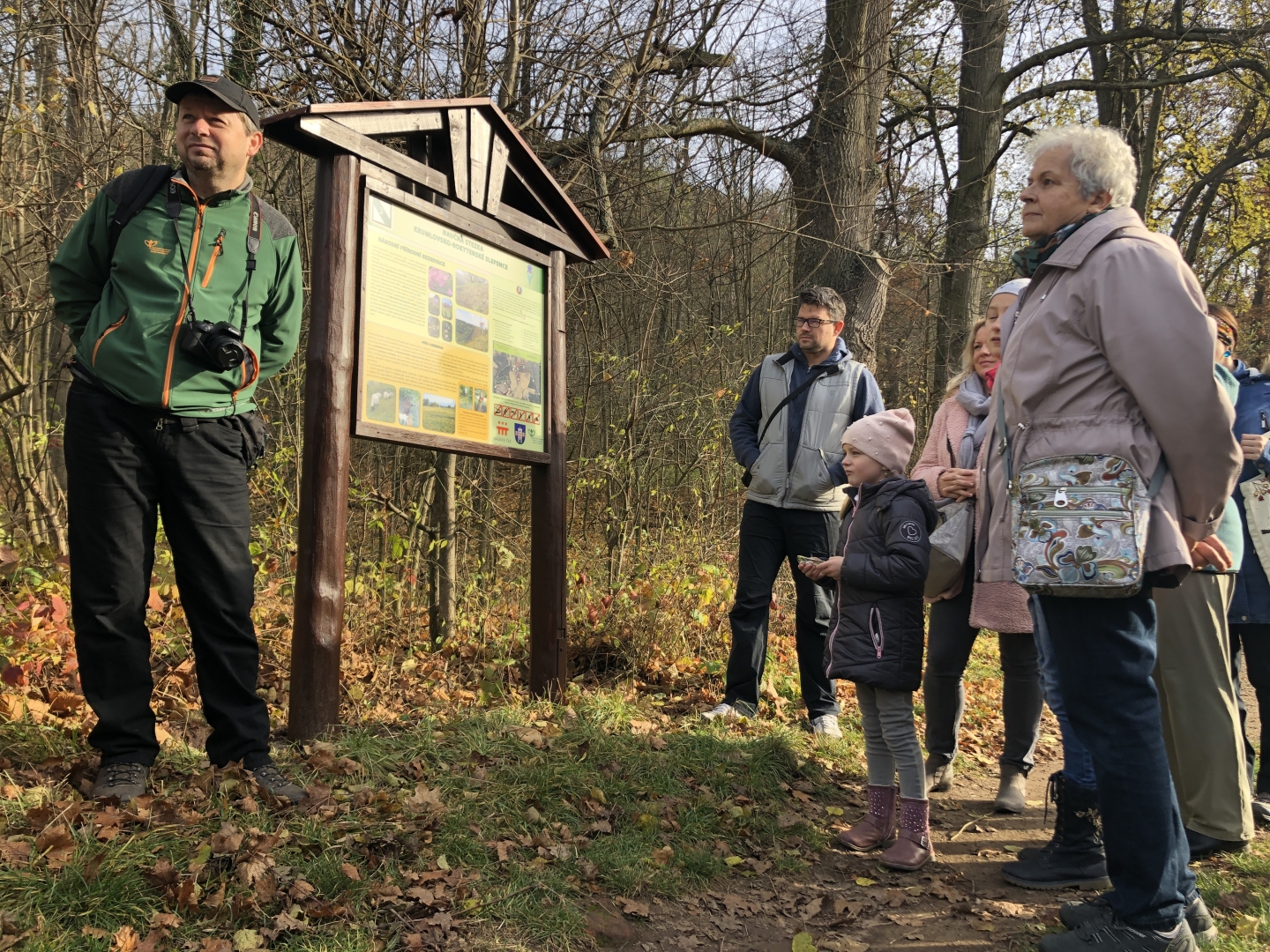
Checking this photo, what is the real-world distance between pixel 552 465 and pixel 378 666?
1553 millimetres

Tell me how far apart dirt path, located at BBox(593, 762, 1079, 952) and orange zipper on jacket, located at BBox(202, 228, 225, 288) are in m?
2.50

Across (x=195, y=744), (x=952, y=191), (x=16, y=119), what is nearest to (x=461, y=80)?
(x=16, y=119)

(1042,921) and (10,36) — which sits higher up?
(10,36)

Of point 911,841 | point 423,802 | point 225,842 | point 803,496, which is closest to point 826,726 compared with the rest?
point 803,496

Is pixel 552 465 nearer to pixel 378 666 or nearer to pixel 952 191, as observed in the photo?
pixel 378 666

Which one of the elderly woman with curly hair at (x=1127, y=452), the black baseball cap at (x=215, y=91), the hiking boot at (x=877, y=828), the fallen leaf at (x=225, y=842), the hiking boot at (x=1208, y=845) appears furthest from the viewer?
the hiking boot at (x=877, y=828)

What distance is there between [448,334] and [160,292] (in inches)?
59.0

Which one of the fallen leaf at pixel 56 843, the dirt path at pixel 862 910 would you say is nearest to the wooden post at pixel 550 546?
the dirt path at pixel 862 910

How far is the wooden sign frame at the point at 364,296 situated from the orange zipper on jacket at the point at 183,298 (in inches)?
24.3

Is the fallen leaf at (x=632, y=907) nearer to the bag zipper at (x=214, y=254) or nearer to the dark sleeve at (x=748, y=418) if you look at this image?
the bag zipper at (x=214, y=254)

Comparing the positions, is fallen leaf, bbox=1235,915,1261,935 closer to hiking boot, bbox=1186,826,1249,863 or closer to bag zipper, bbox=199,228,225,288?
hiking boot, bbox=1186,826,1249,863

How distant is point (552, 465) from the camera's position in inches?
203

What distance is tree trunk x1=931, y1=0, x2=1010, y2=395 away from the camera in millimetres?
11016

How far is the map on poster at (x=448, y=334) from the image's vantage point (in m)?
4.05
